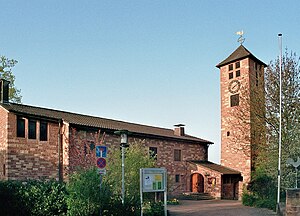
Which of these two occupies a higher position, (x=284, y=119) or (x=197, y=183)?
(x=284, y=119)

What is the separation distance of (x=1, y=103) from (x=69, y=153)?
206 inches

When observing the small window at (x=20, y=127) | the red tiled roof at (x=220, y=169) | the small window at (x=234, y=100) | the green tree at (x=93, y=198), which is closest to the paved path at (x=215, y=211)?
the green tree at (x=93, y=198)

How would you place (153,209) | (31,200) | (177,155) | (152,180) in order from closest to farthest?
(31,200)
(152,180)
(153,209)
(177,155)

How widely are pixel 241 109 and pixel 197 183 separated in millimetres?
Answer: 8111

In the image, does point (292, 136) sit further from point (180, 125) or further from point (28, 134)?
point (28, 134)

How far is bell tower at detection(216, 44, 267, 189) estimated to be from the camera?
2230 centimetres

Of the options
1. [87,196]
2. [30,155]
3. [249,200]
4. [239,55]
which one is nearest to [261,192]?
[249,200]

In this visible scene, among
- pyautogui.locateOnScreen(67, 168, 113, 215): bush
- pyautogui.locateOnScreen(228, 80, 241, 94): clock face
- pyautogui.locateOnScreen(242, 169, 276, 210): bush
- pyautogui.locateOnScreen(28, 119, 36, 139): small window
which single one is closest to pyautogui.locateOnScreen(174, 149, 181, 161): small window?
pyautogui.locateOnScreen(242, 169, 276, 210): bush

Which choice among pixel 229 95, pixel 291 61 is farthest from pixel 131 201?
pixel 229 95

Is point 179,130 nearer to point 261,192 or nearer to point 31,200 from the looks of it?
point 261,192

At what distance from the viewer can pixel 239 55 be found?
88.6 feet

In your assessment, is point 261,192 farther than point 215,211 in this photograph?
Yes

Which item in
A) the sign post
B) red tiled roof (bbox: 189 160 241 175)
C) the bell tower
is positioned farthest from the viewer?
red tiled roof (bbox: 189 160 241 175)

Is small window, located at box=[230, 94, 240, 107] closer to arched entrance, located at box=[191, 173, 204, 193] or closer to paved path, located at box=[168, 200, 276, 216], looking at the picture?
arched entrance, located at box=[191, 173, 204, 193]
